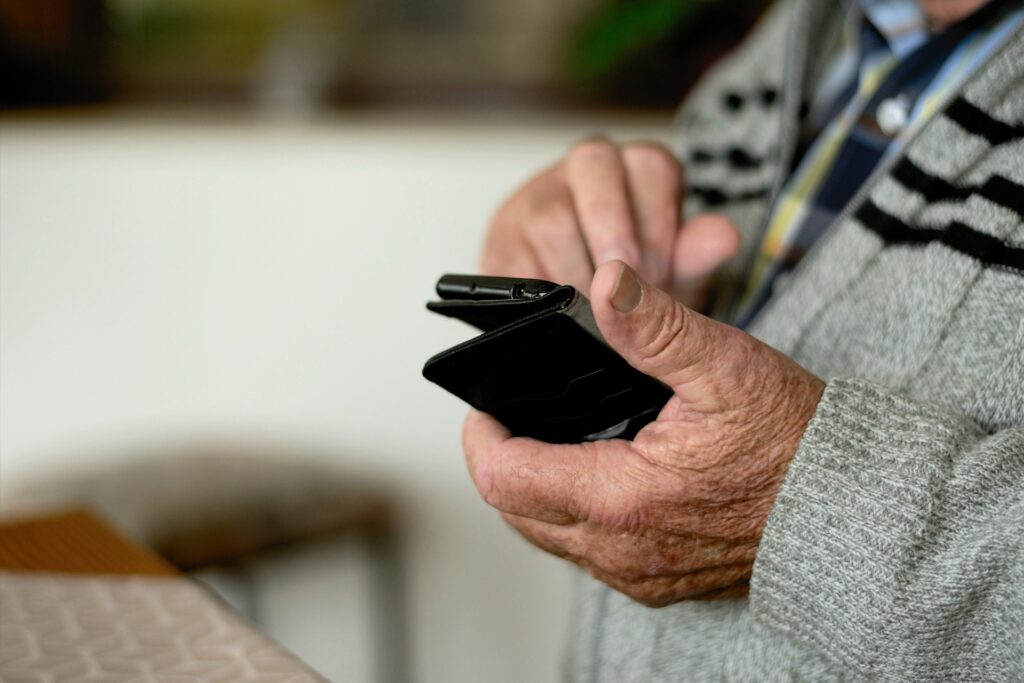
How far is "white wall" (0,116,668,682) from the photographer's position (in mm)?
1154

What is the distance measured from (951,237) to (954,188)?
0.16ft

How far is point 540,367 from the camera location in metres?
0.46

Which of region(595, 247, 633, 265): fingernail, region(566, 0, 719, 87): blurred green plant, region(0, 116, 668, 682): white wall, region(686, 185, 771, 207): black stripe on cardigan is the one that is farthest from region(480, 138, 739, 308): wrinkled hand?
region(566, 0, 719, 87): blurred green plant

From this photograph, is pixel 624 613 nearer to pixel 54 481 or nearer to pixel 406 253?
pixel 406 253

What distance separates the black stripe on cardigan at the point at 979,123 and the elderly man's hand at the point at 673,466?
0.67ft

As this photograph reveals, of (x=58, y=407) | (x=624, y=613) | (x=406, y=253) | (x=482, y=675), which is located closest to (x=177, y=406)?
(x=58, y=407)

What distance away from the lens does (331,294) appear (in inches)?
49.3

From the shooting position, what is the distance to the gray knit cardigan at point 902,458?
436mm

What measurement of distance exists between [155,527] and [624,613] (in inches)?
30.0

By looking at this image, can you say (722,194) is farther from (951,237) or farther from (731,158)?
(951,237)

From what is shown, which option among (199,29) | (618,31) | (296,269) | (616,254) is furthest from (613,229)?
(199,29)

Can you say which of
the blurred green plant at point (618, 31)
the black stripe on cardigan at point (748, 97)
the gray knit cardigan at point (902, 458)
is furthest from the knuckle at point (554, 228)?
the blurred green plant at point (618, 31)

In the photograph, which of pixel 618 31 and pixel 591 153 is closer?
pixel 591 153

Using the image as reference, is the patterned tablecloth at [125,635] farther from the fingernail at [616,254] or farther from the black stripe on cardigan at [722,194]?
the black stripe on cardigan at [722,194]
